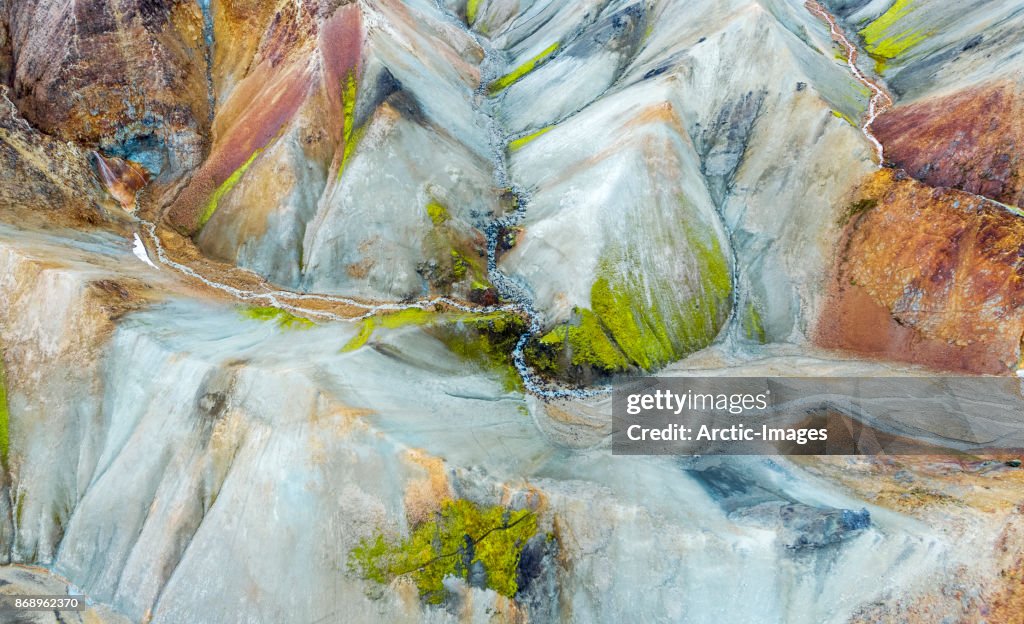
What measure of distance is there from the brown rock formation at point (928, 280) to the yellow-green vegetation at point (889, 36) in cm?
2253

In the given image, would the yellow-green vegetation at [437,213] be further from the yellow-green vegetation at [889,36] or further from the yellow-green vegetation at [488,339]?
the yellow-green vegetation at [889,36]

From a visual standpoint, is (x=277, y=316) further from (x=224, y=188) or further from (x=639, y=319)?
(x=639, y=319)

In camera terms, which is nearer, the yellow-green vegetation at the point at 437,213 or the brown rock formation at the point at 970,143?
the brown rock formation at the point at 970,143

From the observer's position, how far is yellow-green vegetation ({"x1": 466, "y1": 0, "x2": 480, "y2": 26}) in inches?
2810

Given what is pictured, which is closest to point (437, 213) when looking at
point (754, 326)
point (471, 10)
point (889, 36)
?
point (754, 326)

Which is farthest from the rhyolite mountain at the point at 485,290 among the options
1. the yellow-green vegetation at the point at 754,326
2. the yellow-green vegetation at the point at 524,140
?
the yellow-green vegetation at the point at 754,326

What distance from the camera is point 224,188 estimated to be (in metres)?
40.4

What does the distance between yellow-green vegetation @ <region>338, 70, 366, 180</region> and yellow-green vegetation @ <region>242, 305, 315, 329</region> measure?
37.0 feet

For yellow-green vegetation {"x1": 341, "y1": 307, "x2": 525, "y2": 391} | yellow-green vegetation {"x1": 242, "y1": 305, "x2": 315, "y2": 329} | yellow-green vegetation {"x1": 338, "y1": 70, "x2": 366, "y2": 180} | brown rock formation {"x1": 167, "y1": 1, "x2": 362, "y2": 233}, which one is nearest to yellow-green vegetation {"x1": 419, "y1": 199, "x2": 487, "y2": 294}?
yellow-green vegetation {"x1": 341, "y1": 307, "x2": 525, "y2": 391}

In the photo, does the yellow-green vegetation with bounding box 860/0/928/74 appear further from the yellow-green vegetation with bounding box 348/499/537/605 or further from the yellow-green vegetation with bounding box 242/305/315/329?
the yellow-green vegetation with bounding box 242/305/315/329

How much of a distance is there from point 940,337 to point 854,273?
19.5 ft

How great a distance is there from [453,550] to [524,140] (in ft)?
116

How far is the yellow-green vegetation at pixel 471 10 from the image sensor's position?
71.4 m

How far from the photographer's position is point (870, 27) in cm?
5616
